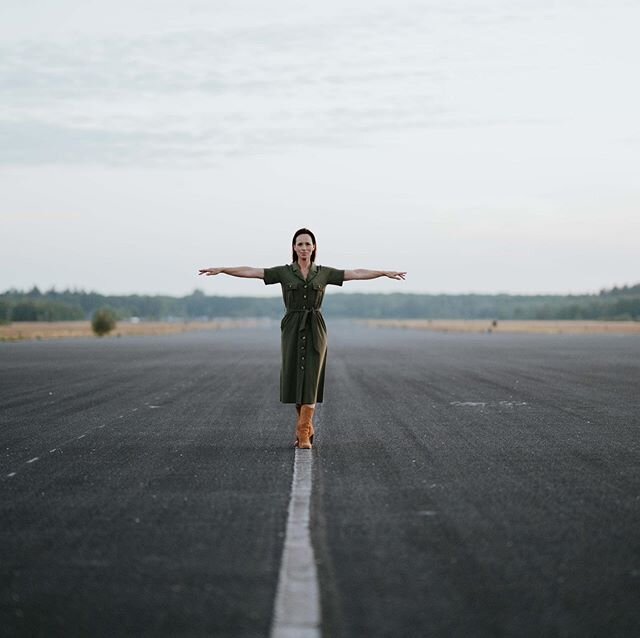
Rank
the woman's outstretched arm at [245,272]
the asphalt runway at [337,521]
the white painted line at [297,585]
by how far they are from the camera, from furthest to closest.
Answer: the woman's outstretched arm at [245,272] < the asphalt runway at [337,521] < the white painted line at [297,585]

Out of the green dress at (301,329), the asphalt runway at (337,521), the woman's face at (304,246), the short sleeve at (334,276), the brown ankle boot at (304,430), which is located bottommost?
the asphalt runway at (337,521)

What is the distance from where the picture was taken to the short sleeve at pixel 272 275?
9602 mm

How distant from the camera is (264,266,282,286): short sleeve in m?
9.60

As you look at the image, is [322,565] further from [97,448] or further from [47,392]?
[47,392]

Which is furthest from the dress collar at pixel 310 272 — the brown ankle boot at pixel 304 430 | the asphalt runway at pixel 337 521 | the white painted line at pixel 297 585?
the white painted line at pixel 297 585

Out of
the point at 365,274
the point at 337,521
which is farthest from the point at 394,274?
the point at 337,521

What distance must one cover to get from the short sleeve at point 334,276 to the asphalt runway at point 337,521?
5.41 ft

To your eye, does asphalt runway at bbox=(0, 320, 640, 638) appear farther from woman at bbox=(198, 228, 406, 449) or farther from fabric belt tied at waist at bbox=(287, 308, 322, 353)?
fabric belt tied at waist at bbox=(287, 308, 322, 353)

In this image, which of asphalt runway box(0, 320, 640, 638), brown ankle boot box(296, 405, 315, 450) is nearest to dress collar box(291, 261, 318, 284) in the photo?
brown ankle boot box(296, 405, 315, 450)

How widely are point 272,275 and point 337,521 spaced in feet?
12.6

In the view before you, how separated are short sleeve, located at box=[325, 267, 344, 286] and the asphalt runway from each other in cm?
165

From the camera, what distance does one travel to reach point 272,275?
9.63 meters

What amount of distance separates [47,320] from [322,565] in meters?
175

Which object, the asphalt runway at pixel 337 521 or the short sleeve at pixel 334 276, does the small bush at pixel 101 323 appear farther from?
the short sleeve at pixel 334 276
